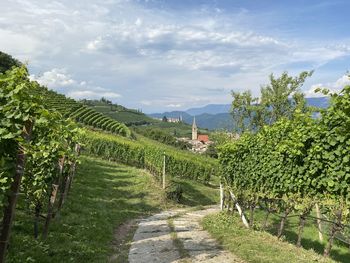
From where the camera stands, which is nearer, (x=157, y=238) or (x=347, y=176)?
(x=347, y=176)

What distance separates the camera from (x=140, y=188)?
90.8ft

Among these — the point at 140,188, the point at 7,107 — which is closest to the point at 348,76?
the point at 7,107

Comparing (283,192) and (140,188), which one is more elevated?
(283,192)

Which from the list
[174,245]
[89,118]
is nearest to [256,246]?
[174,245]

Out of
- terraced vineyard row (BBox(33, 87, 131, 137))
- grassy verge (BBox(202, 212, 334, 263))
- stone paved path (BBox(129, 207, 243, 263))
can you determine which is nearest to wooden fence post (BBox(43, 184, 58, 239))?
stone paved path (BBox(129, 207, 243, 263))

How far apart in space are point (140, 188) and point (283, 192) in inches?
621

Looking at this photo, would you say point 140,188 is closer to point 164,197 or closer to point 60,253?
point 164,197

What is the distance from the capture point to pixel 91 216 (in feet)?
53.8

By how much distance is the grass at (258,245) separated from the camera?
→ 10727 millimetres

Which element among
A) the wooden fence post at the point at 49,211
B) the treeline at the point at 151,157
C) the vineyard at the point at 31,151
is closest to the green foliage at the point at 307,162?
the vineyard at the point at 31,151

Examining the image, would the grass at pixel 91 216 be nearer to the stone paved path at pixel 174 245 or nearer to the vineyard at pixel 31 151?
the vineyard at pixel 31 151

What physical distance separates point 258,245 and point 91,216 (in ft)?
25.2

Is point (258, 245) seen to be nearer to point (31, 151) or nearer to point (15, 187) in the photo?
point (15, 187)

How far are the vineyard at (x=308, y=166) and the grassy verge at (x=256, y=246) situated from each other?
25.2 inches
